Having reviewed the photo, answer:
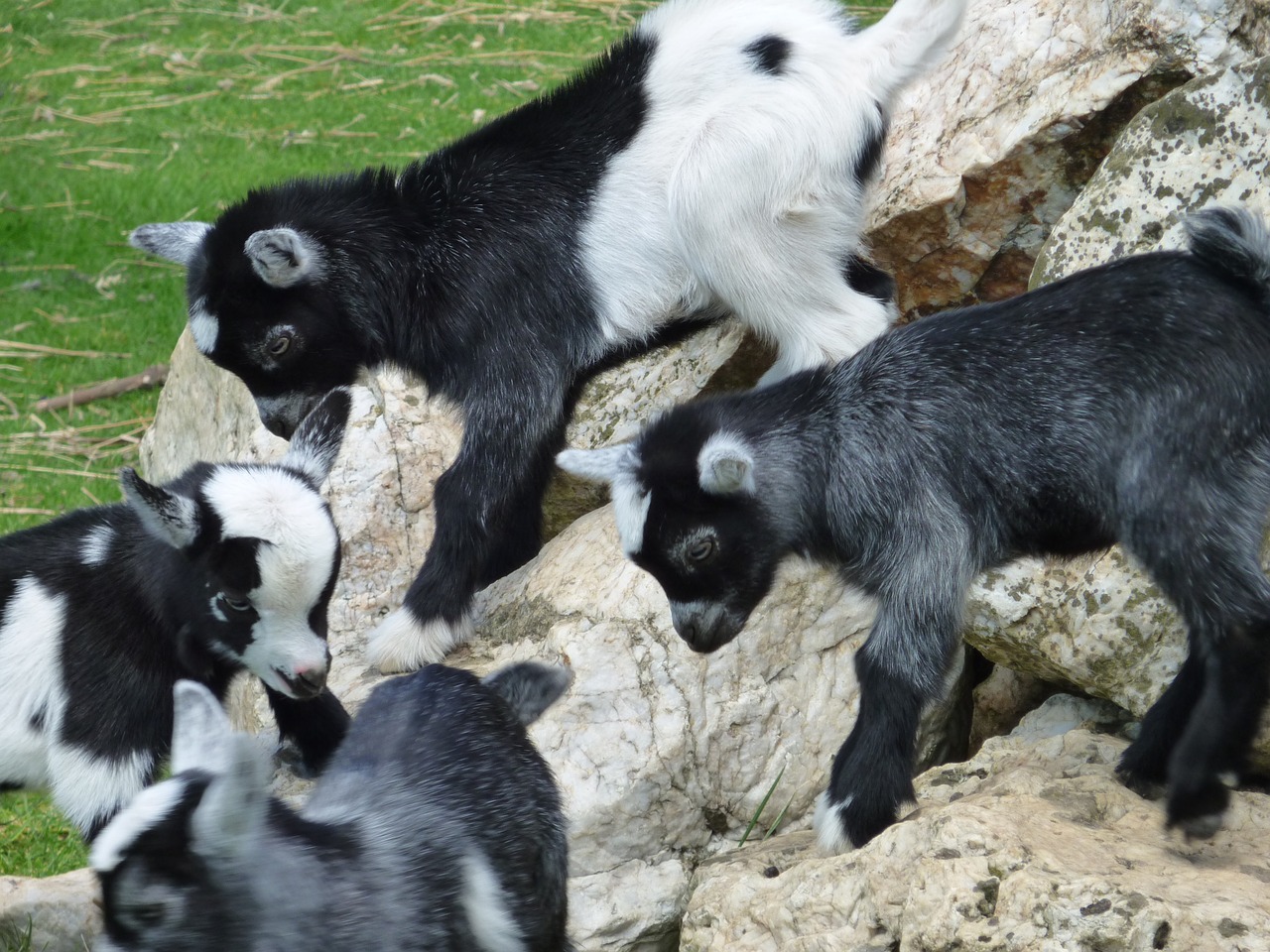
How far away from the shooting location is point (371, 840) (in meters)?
2.98

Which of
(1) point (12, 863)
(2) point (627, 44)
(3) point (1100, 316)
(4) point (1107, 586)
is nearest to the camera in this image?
(3) point (1100, 316)

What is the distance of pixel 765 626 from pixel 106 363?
5.35 metres

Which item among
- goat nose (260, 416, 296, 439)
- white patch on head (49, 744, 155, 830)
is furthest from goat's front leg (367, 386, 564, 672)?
white patch on head (49, 744, 155, 830)

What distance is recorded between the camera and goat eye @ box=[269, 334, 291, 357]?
5.02 m

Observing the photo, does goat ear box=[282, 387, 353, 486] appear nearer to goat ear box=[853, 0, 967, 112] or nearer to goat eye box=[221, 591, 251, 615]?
goat eye box=[221, 591, 251, 615]

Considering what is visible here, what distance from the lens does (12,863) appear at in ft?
15.9

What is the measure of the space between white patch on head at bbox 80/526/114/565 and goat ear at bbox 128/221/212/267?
131cm

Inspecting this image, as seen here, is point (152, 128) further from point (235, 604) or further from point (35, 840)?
point (235, 604)

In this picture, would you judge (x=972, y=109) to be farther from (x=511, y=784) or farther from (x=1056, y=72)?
(x=511, y=784)

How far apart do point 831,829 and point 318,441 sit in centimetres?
185

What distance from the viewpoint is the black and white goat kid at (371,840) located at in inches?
101

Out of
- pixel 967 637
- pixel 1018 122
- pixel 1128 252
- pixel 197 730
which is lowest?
pixel 967 637

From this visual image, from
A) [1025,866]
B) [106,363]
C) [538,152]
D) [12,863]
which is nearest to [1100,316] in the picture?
[1025,866]

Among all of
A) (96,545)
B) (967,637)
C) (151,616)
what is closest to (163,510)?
(151,616)
